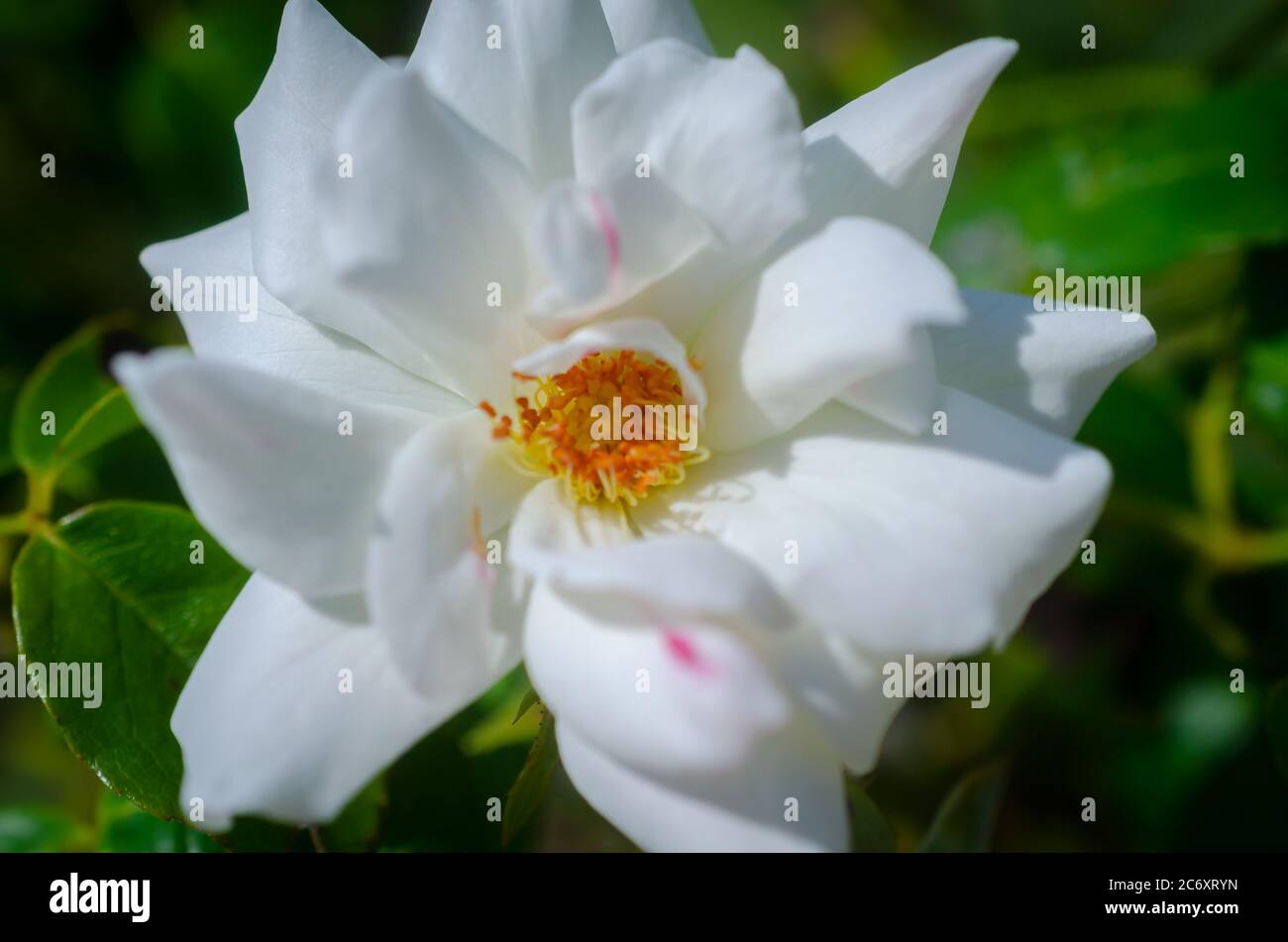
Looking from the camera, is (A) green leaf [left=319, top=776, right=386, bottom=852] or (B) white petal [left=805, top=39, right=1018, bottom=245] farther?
(A) green leaf [left=319, top=776, right=386, bottom=852]

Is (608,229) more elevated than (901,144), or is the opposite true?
(901,144)

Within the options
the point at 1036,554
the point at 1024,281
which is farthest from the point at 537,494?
the point at 1024,281

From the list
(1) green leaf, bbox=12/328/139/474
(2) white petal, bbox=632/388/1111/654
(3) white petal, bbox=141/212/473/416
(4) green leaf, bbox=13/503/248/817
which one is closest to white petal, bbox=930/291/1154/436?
(2) white petal, bbox=632/388/1111/654

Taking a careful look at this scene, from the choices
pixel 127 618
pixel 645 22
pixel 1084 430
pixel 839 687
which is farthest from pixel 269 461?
pixel 1084 430

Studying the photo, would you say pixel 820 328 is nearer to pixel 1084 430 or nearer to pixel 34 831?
pixel 1084 430

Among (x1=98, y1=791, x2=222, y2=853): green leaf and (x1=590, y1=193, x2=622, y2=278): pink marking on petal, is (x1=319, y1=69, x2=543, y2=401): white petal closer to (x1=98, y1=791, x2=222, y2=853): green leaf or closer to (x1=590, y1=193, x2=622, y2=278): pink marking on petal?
(x1=590, y1=193, x2=622, y2=278): pink marking on petal
